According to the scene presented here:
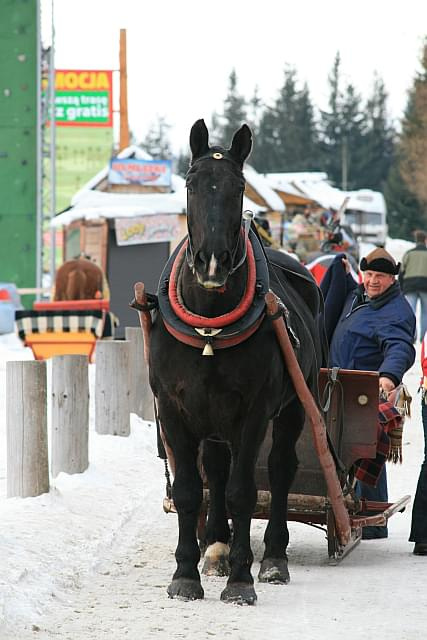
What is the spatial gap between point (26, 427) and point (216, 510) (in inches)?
60.6

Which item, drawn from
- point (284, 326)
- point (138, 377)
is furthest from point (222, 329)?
point (138, 377)

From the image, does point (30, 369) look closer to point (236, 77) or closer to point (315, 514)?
point (315, 514)

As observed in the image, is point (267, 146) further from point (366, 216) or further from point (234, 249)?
point (234, 249)

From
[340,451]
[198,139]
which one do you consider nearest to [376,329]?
[340,451]

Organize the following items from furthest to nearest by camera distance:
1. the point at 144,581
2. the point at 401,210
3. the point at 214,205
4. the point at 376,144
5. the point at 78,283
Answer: the point at 376,144 < the point at 401,210 < the point at 78,283 < the point at 144,581 < the point at 214,205

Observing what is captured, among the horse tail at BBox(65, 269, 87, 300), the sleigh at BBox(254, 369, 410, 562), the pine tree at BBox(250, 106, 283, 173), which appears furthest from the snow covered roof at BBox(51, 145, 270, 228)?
the pine tree at BBox(250, 106, 283, 173)

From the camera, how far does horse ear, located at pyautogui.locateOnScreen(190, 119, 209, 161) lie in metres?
6.59

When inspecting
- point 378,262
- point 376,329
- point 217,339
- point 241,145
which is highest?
point 241,145

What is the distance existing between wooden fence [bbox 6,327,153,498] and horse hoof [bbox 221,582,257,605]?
2.32m

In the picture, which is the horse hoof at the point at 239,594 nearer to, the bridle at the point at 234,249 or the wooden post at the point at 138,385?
the bridle at the point at 234,249

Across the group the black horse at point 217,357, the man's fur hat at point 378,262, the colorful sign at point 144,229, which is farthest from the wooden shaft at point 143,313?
the colorful sign at point 144,229

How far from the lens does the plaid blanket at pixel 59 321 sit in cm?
1734

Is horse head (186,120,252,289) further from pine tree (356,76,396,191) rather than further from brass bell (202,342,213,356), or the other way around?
pine tree (356,76,396,191)

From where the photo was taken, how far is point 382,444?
8305mm
